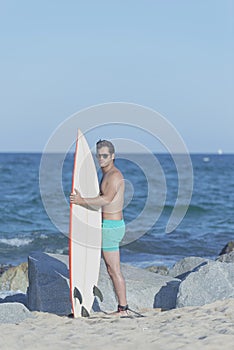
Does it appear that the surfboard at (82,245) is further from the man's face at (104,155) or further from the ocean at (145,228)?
the ocean at (145,228)

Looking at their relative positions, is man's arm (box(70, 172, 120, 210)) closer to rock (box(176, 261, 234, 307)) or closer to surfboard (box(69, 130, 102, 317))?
surfboard (box(69, 130, 102, 317))

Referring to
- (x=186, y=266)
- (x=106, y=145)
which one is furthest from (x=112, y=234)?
(x=186, y=266)

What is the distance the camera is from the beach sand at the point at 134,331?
554 cm

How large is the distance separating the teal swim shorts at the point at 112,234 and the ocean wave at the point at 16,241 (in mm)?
10003

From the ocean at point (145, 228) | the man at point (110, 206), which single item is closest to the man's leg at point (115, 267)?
the man at point (110, 206)

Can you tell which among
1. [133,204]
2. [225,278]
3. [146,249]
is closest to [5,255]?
[146,249]

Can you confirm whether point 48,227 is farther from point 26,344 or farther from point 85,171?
point 26,344

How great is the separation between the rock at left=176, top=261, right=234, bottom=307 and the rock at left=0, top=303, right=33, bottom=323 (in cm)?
168

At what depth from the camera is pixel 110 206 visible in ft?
22.4

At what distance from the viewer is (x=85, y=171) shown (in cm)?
750

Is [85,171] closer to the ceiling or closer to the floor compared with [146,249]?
closer to the ceiling

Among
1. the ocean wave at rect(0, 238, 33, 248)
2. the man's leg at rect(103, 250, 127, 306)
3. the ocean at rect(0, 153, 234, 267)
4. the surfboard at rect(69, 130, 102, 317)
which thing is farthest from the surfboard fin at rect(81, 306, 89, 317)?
the ocean wave at rect(0, 238, 33, 248)

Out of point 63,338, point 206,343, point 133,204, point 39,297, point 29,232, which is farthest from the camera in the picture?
point 133,204

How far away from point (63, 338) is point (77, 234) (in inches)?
61.5
